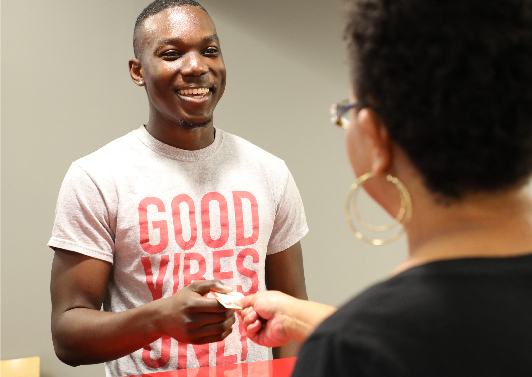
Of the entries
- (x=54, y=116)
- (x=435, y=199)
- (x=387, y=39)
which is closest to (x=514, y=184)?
(x=435, y=199)

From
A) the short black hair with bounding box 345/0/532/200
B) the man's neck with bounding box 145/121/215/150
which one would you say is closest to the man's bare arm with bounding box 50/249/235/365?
the man's neck with bounding box 145/121/215/150

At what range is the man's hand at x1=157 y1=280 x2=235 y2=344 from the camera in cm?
122

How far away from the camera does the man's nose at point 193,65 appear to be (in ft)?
4.99

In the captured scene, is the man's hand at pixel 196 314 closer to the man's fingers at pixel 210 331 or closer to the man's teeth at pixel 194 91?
the man's fingers at pixel 210 331

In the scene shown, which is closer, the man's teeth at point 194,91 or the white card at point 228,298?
the white card at point 228,298

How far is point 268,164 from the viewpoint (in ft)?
5.41

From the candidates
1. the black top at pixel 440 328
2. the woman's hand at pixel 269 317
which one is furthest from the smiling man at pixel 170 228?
the black top at pixel 440 328

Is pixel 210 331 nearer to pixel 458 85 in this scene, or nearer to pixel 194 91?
pixel 194 91

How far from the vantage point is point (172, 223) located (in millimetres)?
1467

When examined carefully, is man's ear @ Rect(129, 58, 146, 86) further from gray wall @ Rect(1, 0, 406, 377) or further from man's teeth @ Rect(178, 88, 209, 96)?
gray wall @ Rect(1, 0, 406, 377)

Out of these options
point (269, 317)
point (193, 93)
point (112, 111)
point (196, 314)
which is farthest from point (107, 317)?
point (112, 111)

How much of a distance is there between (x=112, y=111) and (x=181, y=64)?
1.01m

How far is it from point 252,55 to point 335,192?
797 millimetres

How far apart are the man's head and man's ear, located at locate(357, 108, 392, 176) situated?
3.34ft
